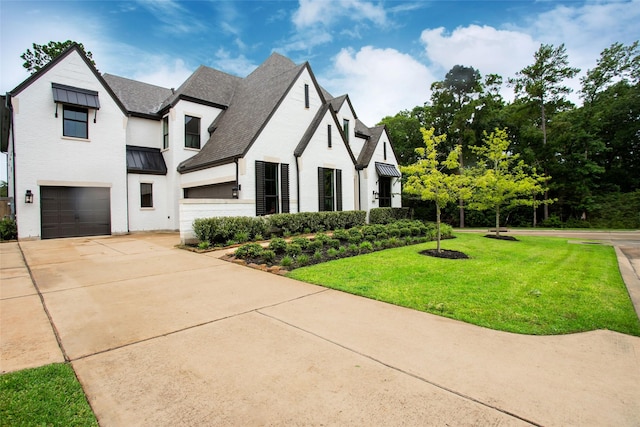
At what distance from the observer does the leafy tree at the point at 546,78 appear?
2595cm

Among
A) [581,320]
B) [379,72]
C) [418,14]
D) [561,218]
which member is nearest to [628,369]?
[581,320]

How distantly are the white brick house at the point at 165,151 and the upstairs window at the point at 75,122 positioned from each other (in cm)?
5

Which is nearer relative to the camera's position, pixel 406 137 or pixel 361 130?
pixel 361 130

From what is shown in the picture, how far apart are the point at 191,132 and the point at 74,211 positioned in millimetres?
6905

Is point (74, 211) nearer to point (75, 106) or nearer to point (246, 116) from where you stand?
point (75, 106)

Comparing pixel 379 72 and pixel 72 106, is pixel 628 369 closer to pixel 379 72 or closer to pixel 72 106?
pixel 379 72

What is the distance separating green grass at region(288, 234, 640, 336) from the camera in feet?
13.5

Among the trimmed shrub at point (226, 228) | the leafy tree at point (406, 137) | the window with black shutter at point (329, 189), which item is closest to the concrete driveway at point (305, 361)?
the trimmed shrub at point (226, 228)

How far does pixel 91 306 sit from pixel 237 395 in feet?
11.6

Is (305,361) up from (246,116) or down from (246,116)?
down

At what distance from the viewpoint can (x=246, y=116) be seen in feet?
51.2

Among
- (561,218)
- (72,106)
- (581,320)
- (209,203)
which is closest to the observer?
(581,320)

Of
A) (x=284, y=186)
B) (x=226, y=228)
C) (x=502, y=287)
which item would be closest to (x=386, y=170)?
(x=284, y=186)

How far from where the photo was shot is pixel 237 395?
2.41 metres
